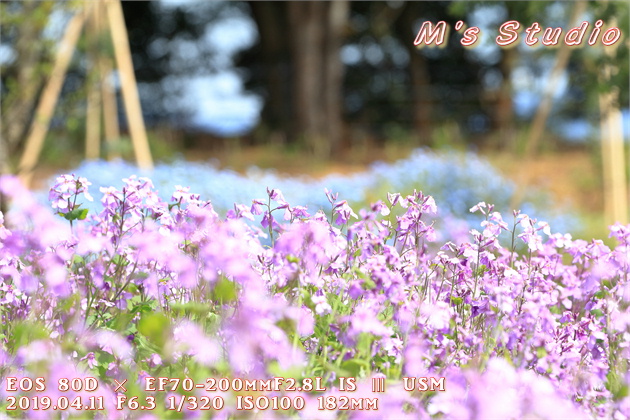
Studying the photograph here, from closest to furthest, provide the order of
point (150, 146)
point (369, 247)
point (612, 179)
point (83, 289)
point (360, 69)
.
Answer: point (369, 247) < point (83, 289) < point (612, 179) < point (150, 146) < point (360, 69)

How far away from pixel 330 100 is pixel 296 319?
11.3m

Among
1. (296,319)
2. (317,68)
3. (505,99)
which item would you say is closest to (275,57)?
(317,68)

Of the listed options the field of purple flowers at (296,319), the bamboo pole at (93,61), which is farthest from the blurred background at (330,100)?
the field of purple flowers at (296,319)

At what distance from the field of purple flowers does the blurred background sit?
364 cm

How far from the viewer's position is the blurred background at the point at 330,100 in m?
7.07

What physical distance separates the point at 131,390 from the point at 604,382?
1.29 meters

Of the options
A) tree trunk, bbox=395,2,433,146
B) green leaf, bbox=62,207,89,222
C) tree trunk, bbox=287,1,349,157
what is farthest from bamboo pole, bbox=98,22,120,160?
tree trunk, bbox=395,2,433,146

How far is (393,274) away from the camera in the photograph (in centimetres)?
198

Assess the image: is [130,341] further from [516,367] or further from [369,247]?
[516,367]

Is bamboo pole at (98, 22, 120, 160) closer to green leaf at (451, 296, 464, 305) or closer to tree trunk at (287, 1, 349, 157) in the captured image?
tree trunk at (287, 1, 349, 157)

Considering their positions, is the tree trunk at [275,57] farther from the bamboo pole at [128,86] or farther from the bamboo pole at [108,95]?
the bamboo pole at [128,86]

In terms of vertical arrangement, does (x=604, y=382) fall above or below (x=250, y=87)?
below

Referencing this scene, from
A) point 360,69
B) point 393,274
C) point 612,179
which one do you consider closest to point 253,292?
point 393,274

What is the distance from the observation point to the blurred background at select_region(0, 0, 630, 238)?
7.07m
